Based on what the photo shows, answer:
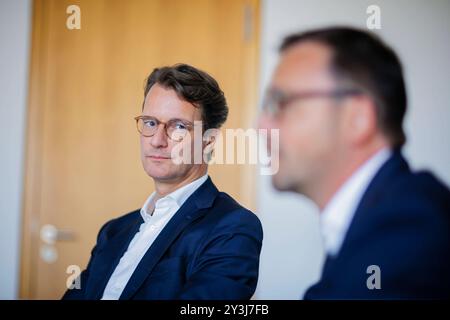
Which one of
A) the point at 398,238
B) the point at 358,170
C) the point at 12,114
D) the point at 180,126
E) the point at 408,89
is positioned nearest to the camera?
the point at 398,238

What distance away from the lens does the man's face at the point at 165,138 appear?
1.20 meters

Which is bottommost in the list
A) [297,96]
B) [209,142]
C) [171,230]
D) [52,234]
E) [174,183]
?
[52,234]

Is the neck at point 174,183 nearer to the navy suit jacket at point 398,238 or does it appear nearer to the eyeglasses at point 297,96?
the eyeglasses at point 297,96

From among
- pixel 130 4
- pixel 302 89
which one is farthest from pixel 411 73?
pixel 130 4

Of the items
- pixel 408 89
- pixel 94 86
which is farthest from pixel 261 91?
pixel 94 86

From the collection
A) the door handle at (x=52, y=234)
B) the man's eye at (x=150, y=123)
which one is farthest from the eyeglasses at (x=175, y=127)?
the door handle at (x=52, y=234)

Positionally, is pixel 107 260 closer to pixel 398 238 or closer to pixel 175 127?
pixel 175 127

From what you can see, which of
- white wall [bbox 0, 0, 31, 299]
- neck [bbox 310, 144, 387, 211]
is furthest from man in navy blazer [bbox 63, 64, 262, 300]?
white wall [bbox 0, 0, 31, 299]

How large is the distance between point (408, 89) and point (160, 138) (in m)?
0.81

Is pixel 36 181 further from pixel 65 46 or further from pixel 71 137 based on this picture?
pixel 65 46

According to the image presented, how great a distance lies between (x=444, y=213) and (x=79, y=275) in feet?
3.39

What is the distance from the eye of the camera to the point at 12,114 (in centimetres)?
168

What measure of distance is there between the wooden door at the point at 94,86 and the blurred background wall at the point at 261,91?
0.07 m
